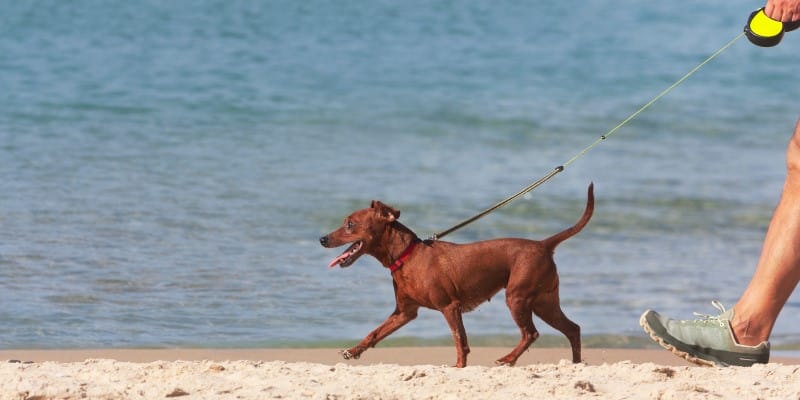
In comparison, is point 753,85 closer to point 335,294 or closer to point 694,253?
point 694,253

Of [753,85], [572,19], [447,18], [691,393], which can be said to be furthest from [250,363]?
[572,19]

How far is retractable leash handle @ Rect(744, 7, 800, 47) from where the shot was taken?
15.9ft

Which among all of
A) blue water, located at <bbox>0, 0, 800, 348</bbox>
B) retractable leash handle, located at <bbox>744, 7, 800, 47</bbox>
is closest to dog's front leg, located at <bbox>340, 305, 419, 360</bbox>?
blue water, located at <bbox>0, 0, 800, 348</bbox>

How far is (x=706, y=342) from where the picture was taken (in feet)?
16.5

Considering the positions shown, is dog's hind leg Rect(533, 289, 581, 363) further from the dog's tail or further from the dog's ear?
the dog's ear

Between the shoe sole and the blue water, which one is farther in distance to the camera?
the blue water

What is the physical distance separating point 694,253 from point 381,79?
795 centimetres

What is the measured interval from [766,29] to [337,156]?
681cm

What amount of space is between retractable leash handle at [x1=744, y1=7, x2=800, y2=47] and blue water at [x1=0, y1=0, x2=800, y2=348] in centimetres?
205

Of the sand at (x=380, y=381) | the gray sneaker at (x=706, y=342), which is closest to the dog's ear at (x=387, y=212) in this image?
the sand at (x=380, y=381)

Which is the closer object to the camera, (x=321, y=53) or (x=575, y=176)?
(x=575, y=176)

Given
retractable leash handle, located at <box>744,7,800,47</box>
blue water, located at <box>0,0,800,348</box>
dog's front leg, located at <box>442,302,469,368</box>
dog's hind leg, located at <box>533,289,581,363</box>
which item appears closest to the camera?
retractable leash handle, located at <box>744,7,800,47</box>

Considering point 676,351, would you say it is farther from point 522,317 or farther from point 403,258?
point 403,258

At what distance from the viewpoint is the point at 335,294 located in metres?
6.93
